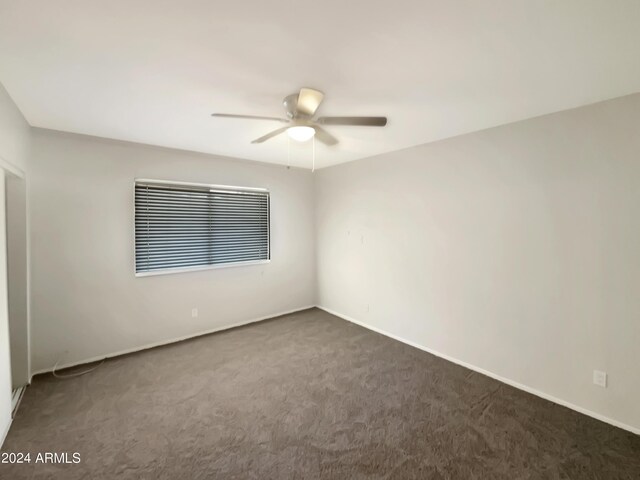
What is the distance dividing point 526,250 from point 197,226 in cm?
372

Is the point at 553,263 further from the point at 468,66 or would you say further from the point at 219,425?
the point at 219,425

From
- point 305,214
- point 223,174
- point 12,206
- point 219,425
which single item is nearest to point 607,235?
point 219,425

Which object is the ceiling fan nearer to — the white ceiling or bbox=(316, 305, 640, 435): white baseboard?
the white ceiling

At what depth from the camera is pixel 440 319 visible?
3.26m

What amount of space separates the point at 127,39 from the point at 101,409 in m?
2.68

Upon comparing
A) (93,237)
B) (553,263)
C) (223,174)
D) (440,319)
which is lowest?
(440,319)

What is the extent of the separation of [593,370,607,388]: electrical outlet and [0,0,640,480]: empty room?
28 millimetres

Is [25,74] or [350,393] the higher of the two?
[25,74]

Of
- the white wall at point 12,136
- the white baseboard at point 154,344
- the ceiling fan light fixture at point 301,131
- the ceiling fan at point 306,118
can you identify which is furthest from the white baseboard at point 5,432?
the ceiling fan light fixture at point 301,131

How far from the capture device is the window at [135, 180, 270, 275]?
3.43 m

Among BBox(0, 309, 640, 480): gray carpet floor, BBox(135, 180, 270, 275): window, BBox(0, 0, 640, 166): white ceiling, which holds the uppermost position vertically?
BBox(0, 0, 640, 166): white ceiling

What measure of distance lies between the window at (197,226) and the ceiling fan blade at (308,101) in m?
2.29

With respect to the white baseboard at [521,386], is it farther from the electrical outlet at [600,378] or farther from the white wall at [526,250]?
the electrical outlet at [600,378]

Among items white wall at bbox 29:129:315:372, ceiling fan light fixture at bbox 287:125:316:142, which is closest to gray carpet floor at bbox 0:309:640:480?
white wall at bbox 29:129:315:372
